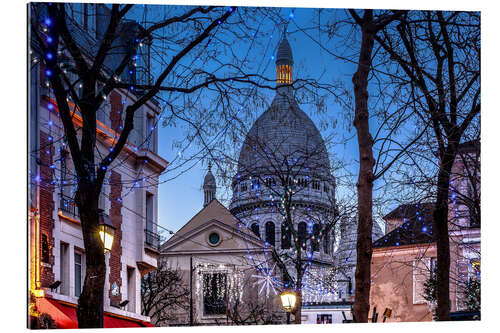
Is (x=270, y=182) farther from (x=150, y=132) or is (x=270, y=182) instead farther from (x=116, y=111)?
(x=116, y=111)

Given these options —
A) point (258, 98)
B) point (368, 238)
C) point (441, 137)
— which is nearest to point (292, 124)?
point (258, 98)

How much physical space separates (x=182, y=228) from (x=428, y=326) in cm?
379

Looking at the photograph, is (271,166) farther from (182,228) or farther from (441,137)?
(441,137)

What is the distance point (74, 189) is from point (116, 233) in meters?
1.65

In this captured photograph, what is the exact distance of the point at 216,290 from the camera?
16516mm

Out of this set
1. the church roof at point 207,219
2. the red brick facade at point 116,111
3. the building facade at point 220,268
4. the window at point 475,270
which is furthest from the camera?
the building facade at point 220,268

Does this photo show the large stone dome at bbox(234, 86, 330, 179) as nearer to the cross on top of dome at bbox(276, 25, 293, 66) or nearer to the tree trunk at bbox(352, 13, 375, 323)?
the cross on top of dome at bbox(276, 25, 293, 66)

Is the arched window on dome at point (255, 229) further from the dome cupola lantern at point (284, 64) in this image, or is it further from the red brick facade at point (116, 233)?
the dome cupola lantern at point (284, 64)

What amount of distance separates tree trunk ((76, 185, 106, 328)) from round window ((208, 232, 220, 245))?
5390 mm

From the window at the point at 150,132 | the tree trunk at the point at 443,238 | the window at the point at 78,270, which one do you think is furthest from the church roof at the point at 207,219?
the tree trunk at the point at 443,238

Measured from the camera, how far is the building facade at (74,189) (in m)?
11.0

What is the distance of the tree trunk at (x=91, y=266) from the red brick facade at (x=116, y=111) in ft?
4.94

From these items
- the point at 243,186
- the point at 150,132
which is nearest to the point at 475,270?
the point at 243,186

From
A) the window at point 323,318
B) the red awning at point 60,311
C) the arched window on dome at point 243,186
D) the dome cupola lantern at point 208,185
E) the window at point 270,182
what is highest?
the window at point 270,182
